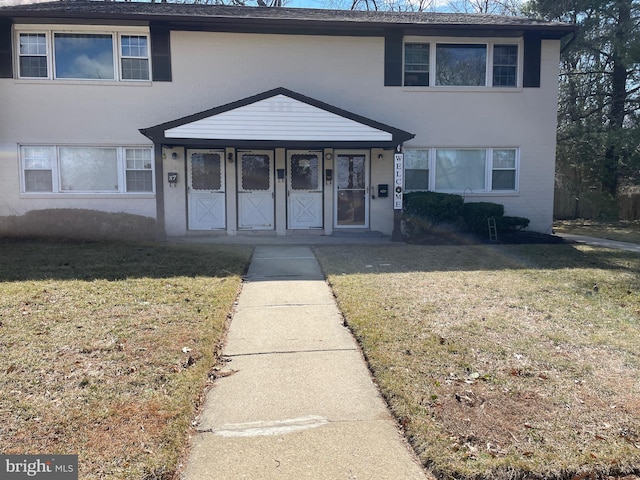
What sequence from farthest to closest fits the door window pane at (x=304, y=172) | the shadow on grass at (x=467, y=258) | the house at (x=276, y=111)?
1. the door window pane at (x=304, y=172)
2. the house at (x=276, y=111)
3. the shadow on grass at (x=467, y=258)

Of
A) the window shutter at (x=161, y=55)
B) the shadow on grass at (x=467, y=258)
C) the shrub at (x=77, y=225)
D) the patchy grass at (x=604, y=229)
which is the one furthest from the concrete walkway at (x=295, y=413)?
the patchy grass at (x=604, y=229)

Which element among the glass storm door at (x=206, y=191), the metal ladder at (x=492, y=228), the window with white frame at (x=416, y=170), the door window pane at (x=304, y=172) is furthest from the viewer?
the window with white frame at (x=416, y=170)

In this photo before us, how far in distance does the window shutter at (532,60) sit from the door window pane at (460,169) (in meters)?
2.40

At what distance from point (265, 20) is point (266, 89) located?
1.78m

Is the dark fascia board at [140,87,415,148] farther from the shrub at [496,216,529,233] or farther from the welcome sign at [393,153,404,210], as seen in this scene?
the shrub at [496,216,529,233]

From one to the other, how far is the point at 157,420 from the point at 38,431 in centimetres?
76

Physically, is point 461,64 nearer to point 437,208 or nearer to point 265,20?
point 437,208

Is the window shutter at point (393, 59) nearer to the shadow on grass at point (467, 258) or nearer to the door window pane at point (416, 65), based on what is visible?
the door window pane at point (416, 65)

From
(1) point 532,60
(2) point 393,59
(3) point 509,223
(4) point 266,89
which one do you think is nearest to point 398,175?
(3) point 509,223

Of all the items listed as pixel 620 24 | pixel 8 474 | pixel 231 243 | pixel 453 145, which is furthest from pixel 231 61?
pixel 620 24

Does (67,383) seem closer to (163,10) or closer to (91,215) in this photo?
(91,215)

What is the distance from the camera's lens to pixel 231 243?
12.5 m

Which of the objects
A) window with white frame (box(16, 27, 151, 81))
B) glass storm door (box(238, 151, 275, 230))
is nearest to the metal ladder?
glass storm door (box(238, 151, 275, 230))

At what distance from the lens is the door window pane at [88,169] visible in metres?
13.6
